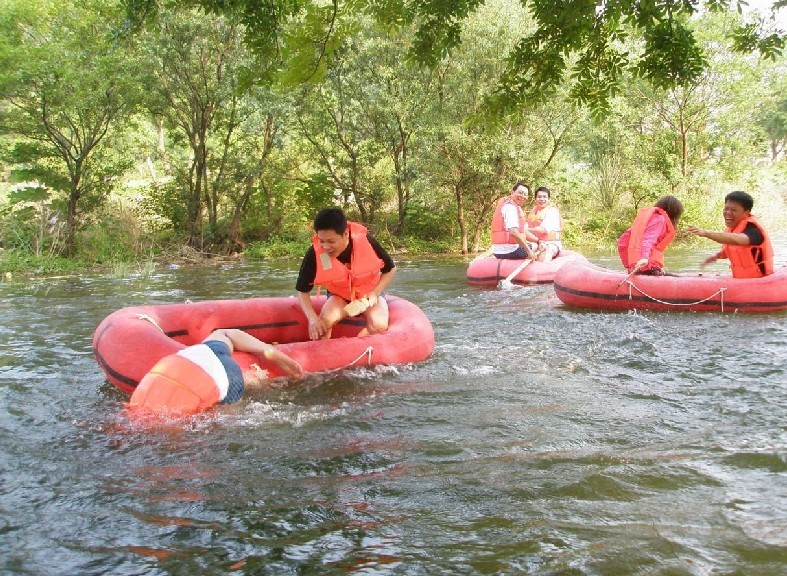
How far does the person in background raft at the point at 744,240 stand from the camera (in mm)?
6461

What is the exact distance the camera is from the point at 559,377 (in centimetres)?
449

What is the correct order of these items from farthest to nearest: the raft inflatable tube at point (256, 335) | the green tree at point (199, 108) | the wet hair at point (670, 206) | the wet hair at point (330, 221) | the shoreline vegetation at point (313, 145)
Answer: the shoreline vegetation at point (313, 145), the green tree at point (199, 108), the wet hair at point (670, 206), the wet hair at point (330, 221), the raft inflatable tube at point (256, 335)

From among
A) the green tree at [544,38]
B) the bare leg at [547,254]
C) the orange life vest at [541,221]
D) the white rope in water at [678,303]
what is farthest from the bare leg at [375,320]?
the orange life vest at [541,221]

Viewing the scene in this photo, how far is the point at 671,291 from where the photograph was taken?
6.77m

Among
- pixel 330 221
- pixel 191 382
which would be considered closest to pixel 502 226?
pixel 330 221

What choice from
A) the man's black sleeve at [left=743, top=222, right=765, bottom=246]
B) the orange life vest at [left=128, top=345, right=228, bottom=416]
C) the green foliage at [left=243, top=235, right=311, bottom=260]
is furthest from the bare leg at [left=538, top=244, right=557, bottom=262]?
the green foliage at [left=243, top=235, right=311, bottom=260]

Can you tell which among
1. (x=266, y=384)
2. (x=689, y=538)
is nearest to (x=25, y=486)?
(x=266, y=384)

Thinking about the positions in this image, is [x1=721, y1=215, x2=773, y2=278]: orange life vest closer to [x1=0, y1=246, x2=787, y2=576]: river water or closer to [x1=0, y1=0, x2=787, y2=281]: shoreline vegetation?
[x1=0, y1=246, x2=787, y2=576]: river water

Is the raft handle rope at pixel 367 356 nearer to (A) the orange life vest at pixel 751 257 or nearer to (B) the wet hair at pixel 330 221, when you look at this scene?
(B) the wet hair at pixel 330 221

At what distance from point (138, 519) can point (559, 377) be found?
112 inches

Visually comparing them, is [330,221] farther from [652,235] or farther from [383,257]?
[652,235]

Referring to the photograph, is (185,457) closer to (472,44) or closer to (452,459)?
(452,459)

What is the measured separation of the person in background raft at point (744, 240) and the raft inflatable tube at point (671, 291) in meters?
0.16

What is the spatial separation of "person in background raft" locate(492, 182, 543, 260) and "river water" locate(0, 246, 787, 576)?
3.99m
